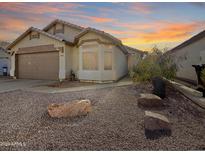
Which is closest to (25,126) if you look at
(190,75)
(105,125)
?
(105,125)

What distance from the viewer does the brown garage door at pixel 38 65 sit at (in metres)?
10.7

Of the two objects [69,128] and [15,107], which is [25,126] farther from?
[15,107]

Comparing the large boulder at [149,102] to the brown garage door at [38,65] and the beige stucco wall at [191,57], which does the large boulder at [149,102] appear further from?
the brown garage door at [38,65]

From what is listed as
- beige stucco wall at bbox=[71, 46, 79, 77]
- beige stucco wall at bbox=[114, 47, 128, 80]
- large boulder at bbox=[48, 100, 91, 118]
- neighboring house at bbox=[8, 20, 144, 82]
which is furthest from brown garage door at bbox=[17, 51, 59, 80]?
large boulder at bbox=[48, 100, 91, 118]

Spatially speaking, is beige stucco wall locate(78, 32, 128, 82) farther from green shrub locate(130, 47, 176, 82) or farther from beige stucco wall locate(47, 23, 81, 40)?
green shrub locate(130, 47, 176, 82)

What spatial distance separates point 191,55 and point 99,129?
964 centimetres

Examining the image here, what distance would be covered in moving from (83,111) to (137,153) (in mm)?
1701

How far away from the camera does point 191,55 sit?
10797 millimetres

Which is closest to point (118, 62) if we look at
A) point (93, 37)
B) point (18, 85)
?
point (93, 37)

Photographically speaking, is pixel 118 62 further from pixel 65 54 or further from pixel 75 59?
pixel 65 54

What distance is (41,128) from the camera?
3.44 meters

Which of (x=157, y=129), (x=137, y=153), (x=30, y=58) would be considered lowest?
(x=137, y=153)

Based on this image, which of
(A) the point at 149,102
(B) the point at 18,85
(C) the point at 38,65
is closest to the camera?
(A) the point at 149,102

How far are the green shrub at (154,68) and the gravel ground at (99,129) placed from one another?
2324 mm
